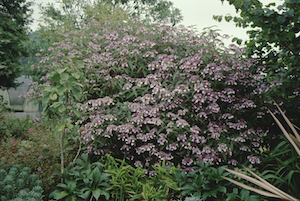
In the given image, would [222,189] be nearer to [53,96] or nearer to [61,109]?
[61,109]

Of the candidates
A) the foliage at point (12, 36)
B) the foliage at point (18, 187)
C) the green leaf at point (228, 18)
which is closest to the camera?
the foliage at point (18, 187)

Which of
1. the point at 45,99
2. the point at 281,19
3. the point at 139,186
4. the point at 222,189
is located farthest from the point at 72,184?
the point at 281,19

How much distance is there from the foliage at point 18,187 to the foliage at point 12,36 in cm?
537

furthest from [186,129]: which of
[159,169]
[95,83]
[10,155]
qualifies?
[10,155]

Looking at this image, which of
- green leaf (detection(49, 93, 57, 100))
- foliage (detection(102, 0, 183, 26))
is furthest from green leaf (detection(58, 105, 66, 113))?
foliage (detection(102, 0, 183, 26))

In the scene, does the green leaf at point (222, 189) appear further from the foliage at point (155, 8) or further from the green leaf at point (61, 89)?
the foliage at point (155, 8)

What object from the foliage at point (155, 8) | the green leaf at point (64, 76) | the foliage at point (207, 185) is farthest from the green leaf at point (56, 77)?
the foliage at point (155, 8)

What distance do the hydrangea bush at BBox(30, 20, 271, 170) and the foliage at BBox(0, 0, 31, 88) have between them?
4.34 meters

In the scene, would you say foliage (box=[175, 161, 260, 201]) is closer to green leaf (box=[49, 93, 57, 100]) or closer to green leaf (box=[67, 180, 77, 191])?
green leaf (box=[67, 180, 77, 191])

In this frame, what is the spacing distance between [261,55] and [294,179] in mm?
2095

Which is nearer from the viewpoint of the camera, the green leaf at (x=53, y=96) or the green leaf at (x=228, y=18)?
the green leaf at (x=53, y=96)

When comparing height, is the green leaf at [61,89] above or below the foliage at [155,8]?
below

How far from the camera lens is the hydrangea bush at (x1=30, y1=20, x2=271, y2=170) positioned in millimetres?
3074

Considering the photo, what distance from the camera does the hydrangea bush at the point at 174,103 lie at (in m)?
3.07
